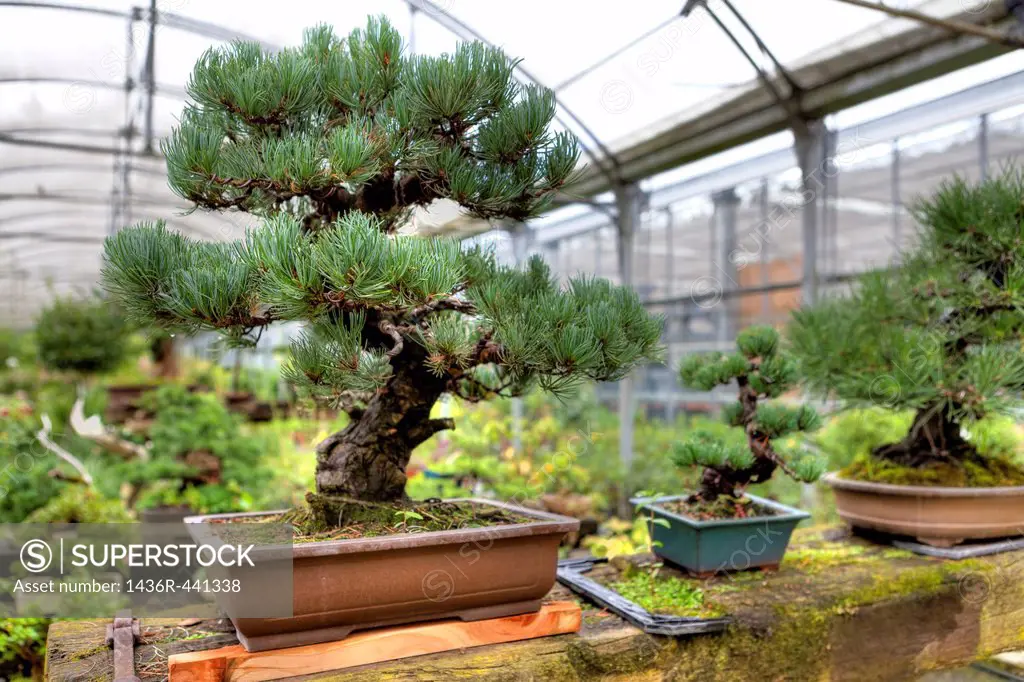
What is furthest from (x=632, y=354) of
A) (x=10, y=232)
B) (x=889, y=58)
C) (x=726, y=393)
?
(x=10, y=232)

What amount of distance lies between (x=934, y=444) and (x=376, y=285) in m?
2.02

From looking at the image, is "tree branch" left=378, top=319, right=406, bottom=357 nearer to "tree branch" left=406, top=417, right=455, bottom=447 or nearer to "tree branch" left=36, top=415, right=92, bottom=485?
"tree branch" left=406, top=417, right=455, bottom=447

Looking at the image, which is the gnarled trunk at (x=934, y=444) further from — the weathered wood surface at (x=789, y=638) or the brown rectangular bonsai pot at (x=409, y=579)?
the brown rectangular bonsai pot at (x=409, y=579)

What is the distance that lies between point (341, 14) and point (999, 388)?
131 inches

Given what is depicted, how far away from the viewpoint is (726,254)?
14.9 feet

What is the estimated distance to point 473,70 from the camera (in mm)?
1354

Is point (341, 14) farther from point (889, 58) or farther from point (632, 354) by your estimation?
point (632, 354)

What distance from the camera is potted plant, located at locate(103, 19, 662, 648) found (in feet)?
4.07

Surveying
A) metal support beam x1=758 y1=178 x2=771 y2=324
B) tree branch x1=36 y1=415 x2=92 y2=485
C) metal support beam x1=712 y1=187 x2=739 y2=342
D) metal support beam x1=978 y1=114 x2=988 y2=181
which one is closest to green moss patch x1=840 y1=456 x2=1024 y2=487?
metal support beam x1=978 y1=114 x2=988 y2=181

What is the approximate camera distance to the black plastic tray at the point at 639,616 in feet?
5.11

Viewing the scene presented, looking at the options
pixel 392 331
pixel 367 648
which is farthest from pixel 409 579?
pixel 392 331

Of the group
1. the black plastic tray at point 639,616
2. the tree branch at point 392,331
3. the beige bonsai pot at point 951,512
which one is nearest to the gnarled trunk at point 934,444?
the beige bonsai pot at point 951,512

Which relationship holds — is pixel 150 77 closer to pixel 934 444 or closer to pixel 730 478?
pixel 730 478

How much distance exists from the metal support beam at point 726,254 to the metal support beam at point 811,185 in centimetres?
76
